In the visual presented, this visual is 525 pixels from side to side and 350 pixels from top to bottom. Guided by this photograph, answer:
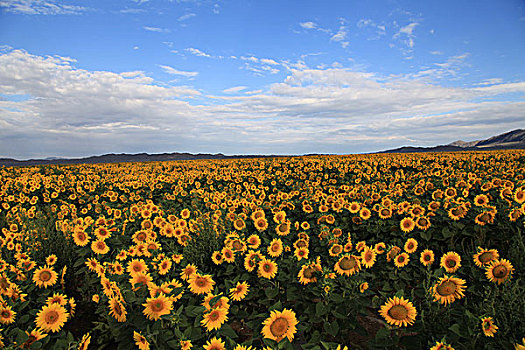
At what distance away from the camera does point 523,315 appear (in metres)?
2.50

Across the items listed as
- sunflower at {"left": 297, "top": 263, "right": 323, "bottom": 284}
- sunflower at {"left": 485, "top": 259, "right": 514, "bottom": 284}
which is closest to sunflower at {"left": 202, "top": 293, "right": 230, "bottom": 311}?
sunflower at {"left": 297, "top": 263, "right": 323, "bottom": 284}

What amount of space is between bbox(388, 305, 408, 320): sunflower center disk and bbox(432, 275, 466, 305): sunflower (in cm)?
43

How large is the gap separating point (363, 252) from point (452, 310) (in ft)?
3.01

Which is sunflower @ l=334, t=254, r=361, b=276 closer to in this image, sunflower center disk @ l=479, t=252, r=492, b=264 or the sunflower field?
the sunflower field

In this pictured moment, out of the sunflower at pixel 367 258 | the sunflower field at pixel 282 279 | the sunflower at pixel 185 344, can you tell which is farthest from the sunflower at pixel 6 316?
the sunflower at pixel 367 258

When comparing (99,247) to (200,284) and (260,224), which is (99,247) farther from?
(260,224)

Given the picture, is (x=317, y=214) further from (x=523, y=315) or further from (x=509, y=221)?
(x=523, y=315)

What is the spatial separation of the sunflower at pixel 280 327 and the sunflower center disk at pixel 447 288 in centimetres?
138

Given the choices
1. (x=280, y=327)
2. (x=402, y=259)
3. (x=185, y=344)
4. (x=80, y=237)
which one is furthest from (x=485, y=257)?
(x=80, y=237)

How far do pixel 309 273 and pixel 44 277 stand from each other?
9.14ft

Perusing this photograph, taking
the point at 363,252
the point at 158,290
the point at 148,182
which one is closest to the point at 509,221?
the point at 363,252

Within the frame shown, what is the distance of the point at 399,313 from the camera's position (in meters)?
2.35

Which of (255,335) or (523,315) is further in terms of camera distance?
(523,315)

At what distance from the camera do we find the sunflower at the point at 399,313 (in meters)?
2.34
